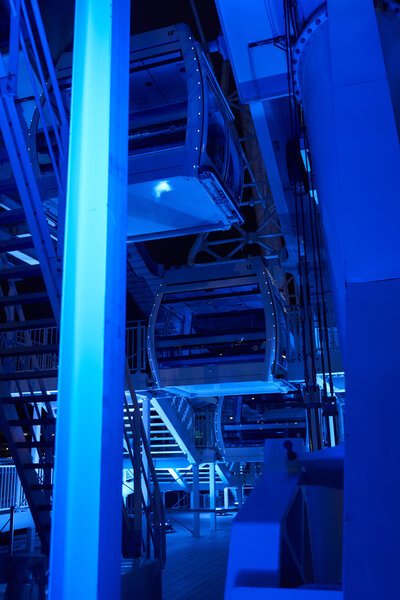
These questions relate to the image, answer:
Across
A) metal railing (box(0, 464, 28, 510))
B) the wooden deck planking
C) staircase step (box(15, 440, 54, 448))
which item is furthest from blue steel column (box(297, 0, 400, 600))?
metal railing (box(0, 464, 28, 510))

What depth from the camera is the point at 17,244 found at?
14.3 ft

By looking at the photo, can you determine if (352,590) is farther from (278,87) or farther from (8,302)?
(278,87)

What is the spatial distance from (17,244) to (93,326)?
3174 millimetres

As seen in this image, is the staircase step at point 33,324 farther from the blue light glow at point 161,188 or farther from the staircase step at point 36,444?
the blue light glow at point 161,188

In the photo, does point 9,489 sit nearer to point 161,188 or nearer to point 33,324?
point 161,188

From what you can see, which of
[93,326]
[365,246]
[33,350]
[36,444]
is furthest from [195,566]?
[93,326]

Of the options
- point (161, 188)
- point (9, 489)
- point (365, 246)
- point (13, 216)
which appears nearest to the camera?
point (365, 246)

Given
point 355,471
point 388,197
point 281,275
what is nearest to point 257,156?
point 281,275

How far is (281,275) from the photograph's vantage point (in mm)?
12945

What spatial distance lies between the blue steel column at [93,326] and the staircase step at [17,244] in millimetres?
2742

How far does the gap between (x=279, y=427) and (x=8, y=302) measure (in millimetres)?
12037

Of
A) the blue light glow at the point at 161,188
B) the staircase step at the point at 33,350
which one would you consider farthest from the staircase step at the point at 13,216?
the blue light glow at the point at 161,188

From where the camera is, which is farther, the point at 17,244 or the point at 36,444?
the point at 36,444

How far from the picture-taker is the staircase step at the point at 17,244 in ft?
14.0
